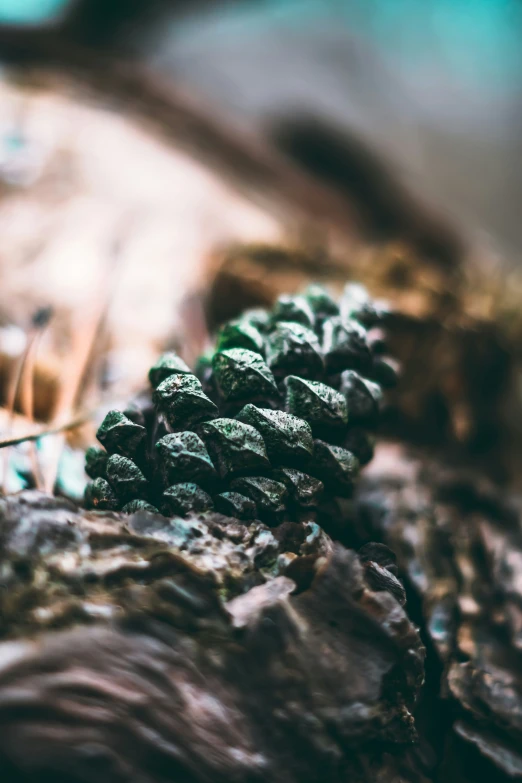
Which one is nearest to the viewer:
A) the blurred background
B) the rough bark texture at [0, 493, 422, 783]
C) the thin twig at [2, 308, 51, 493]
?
the rough bark texture at [0, 493, 422, 783]

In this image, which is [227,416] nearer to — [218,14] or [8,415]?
[8,415]

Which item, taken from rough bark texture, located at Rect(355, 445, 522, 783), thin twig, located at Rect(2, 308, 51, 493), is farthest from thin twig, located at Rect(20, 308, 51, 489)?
rough bark texture, located at Rect(355, 445, 522, 783)

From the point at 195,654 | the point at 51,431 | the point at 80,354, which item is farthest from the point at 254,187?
the point at 195,654

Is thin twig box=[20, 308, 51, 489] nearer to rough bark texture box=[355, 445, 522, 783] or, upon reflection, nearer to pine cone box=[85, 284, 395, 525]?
pine cone box=[85, 284, 395, 525]

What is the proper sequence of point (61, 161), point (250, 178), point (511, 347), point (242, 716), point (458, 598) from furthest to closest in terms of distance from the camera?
point (250, 178) → point (61, 161) → point (511, 347) → point (458, 598) → point (242, 716)

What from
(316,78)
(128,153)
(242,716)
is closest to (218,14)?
(316,78)

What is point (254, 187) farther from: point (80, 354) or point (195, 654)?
point (195, 654)
